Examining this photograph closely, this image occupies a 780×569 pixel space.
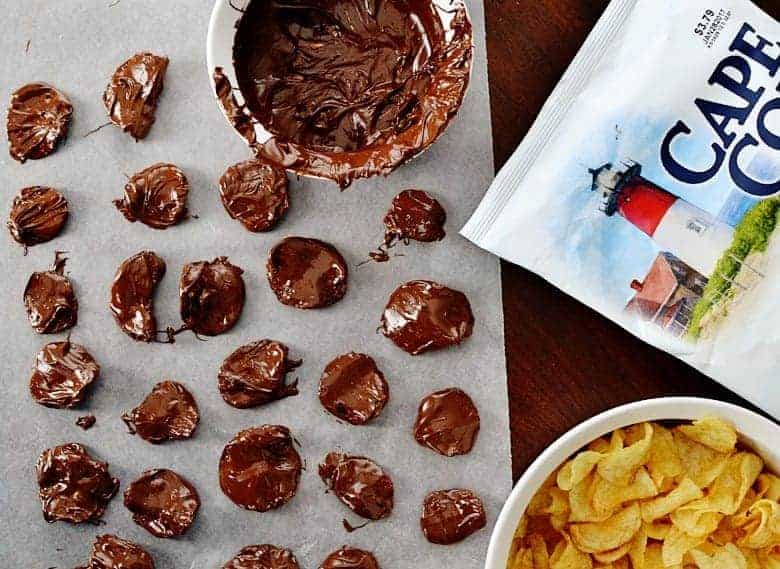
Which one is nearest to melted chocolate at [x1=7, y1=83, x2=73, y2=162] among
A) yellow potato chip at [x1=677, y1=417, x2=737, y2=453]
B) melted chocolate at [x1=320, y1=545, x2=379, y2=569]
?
melted chocolate at [x1=320, y1=545, x2=379, y2=569]

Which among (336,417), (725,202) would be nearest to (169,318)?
(336,417)

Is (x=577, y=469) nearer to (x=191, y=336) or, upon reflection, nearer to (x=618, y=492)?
(x=618, y=492)

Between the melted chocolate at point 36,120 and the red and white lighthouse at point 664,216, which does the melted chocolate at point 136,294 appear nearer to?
the melted chocolate at point 36,120

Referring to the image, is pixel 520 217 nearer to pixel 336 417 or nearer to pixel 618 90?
pixel 618 90

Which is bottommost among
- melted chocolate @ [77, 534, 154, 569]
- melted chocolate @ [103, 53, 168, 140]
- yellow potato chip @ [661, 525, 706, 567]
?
melted chocolate @ [77, 534, 154, 569]

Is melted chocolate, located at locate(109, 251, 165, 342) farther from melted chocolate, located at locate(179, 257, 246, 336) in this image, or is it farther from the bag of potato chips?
the bag of potato chips
